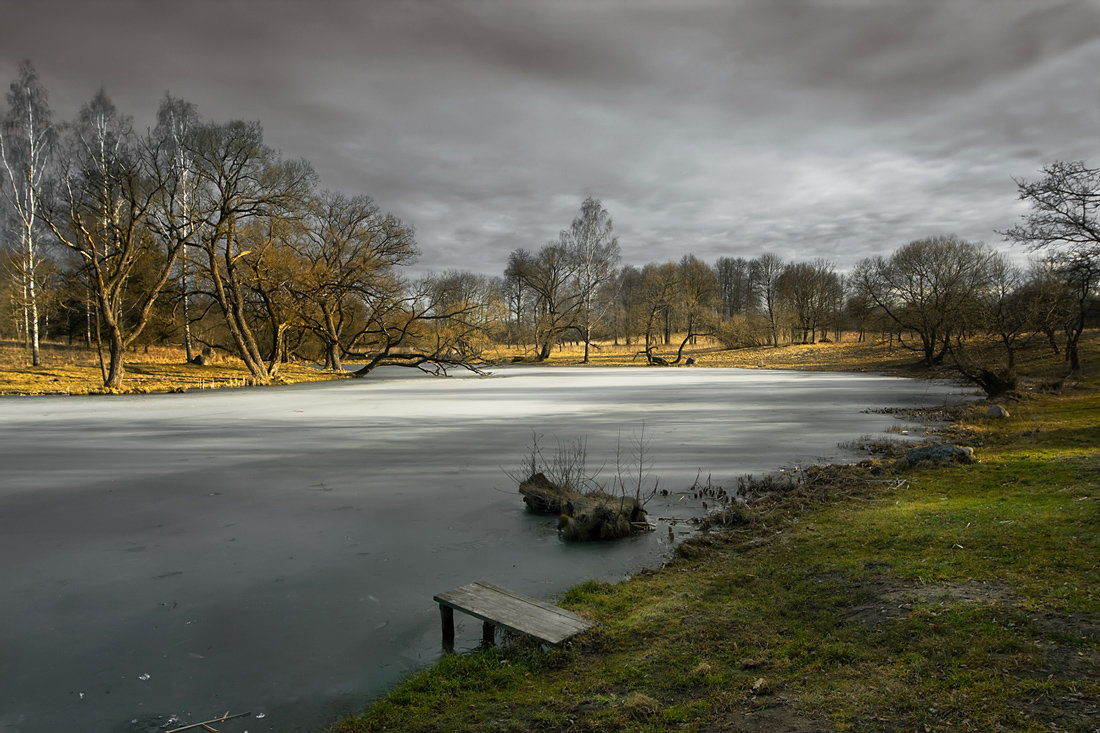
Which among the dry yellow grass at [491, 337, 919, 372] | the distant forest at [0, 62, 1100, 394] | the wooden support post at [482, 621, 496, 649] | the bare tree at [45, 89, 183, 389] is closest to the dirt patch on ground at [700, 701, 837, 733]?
the wooden support post at [482, 621, 496, 649]

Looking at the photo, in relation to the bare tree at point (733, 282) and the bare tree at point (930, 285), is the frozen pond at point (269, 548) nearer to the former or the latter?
the bare tree at point (930, 285)

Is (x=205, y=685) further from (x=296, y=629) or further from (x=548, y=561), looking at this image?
(x=548, y=561)

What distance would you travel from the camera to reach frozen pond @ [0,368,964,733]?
10.8ft

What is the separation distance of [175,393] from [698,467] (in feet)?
60.1

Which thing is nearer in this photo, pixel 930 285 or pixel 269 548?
pixel 269 548

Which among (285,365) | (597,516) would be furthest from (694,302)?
(597,516)

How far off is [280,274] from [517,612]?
85.4 ft

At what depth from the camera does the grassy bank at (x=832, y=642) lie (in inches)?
103

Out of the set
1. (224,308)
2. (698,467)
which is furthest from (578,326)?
(698,467)

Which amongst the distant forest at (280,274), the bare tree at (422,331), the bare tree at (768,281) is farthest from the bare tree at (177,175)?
the bare tree at (768,281)

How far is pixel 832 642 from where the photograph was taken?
3.26 meters

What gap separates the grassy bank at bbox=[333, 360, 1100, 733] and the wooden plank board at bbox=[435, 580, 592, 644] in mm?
104

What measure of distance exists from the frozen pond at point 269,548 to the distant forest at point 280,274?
9.86m

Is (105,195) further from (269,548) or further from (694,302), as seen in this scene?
(694,302)
